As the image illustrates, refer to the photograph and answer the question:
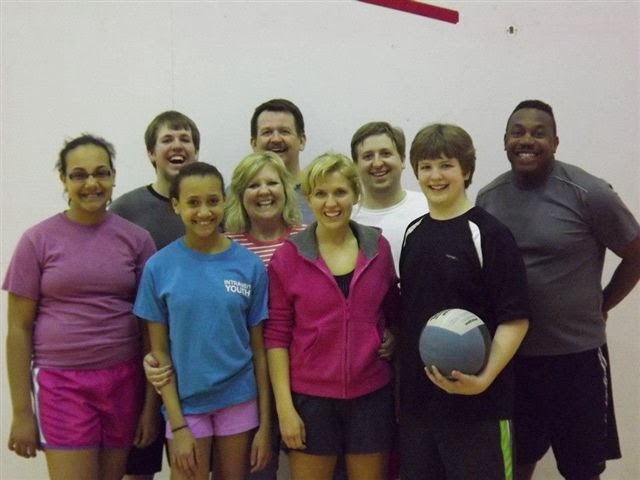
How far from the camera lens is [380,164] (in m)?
2.18

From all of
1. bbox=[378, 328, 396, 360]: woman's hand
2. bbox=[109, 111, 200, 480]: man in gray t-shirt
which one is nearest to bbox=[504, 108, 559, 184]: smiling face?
bbox=[378, 328, 396, 360]: woman's hand

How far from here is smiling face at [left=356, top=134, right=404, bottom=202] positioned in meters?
2.20

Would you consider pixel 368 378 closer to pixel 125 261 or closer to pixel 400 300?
pixel 400 300

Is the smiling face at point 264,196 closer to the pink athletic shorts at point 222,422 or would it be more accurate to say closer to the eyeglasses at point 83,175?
the eyeglasses at point 83,175

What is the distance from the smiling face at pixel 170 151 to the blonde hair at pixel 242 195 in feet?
1.13

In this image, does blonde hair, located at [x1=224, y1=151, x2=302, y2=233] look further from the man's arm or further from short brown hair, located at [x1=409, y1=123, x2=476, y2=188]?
the man's arm

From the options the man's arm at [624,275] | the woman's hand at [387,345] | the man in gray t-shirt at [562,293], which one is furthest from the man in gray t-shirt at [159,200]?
the man's arm at [624,275]

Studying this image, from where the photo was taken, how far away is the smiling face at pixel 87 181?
1821mm

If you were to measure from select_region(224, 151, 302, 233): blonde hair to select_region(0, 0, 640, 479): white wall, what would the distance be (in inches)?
29.3

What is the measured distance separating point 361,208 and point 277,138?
1.51ft

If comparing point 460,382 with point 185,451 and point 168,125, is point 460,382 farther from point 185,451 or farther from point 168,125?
point 168,125

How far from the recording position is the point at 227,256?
1824 mm

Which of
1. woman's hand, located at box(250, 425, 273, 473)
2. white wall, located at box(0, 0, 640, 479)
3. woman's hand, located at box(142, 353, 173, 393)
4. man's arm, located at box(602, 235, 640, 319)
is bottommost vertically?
woman's hand, located at box(250, 425, 273, 473)

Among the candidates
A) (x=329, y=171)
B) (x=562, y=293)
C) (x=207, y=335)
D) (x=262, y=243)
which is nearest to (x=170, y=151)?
(x=262, y=243)
